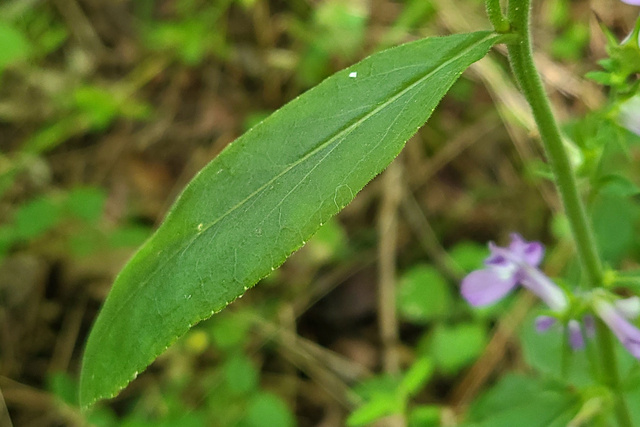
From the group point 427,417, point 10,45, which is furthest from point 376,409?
point 10,45

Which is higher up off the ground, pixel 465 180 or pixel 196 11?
pixel 196 11

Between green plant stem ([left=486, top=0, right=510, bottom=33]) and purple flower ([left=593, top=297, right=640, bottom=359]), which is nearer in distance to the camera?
green plant stem ([left=486, top=0, right=510, bottom=33])

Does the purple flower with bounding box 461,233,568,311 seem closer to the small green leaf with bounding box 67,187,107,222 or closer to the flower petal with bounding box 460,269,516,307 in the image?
the flower petal with bounding box 460,269,516,307

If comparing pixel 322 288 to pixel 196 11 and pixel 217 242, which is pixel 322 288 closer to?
pixel 196 11

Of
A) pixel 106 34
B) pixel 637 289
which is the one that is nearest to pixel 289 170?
pixel 637 289

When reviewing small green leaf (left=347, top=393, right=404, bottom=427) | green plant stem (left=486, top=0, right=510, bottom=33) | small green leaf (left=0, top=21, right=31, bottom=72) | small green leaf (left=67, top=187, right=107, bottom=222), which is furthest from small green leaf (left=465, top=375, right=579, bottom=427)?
small green leaf (left=0, top=21, right=31, bottom=72)

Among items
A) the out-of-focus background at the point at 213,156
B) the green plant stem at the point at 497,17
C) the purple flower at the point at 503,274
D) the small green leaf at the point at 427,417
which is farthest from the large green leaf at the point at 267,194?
the out-of-focus background at the point at 213,156
